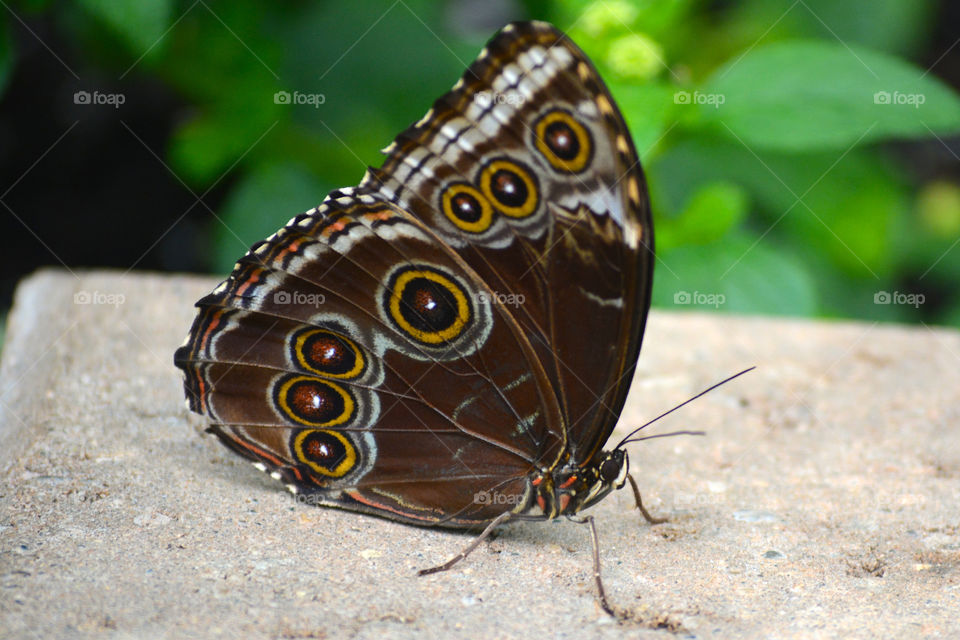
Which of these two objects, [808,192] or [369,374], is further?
[808,192]

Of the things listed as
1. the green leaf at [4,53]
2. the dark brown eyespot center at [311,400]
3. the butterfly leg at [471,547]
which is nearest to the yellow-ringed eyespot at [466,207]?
the dark brown eyespot center at [311,400]

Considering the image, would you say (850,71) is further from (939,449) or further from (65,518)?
(65,518)

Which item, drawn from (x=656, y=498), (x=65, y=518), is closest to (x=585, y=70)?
(x=656, y=498)

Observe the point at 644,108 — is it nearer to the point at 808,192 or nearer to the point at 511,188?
the point at 511,188

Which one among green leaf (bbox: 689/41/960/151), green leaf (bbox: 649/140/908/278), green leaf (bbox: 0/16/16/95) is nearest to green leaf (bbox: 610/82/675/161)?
green leaf (bbox: 689/41/960/151)

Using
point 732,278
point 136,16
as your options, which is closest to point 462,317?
point 136,16

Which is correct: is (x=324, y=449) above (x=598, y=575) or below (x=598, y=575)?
below

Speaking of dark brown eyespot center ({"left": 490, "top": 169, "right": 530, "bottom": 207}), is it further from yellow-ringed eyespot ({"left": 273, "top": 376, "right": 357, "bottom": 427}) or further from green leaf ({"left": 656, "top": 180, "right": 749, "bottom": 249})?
green leaf ({"left": 656, "top": 180, "right": 749, "bottom": 249})

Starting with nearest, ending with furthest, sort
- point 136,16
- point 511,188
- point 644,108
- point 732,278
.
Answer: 1. point 511,188
2. point 136,16
3. point 644,108
4. point 732,278

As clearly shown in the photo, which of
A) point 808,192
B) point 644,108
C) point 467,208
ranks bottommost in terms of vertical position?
point 467,208
